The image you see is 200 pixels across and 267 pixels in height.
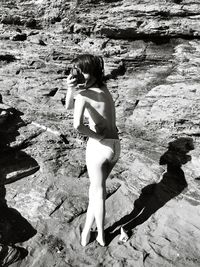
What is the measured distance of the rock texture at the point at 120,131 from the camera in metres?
5.92

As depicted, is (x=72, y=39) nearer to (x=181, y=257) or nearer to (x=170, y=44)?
(x=170, y=44)

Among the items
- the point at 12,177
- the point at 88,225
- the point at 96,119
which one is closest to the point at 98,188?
the point at 88,225

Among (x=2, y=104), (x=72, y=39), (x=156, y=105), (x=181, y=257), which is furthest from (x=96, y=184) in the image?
(x=72, y=39)

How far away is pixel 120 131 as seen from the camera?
311 inches

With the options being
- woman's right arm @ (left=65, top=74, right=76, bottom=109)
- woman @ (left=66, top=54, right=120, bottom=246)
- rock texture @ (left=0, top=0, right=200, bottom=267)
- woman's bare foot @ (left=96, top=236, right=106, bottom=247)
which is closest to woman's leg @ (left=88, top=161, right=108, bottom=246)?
woman @ (left=66, top=54, right=120, bottom=246)

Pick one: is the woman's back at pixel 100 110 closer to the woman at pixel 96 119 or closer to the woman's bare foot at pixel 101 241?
the woman at pixel 96 119

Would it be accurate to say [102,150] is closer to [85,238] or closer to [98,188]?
[98,188]

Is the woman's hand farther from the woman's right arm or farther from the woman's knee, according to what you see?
the woman's knee

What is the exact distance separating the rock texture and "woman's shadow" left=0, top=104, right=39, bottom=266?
0.08 ft

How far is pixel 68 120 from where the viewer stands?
8.51 m

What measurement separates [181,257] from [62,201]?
8.71ft

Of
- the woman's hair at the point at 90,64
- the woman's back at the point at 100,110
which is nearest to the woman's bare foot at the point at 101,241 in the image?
the woman's back at the point at 100,110

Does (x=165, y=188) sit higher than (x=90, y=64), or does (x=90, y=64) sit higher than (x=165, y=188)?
(x=90, y=64)

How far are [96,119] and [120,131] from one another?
2.78 metres
